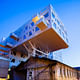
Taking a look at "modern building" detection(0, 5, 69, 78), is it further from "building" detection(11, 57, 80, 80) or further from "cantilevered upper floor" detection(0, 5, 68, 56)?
"building" detection(11, 57, 80, 80)

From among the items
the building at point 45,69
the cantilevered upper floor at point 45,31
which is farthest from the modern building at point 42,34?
the building at point 45,69

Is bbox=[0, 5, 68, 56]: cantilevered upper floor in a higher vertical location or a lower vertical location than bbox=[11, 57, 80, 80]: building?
higher

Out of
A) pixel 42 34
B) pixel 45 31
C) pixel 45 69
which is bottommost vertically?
pixel 45 69

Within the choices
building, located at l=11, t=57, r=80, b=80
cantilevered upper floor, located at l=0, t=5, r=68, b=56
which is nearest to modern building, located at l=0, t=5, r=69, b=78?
cantilevered upper floor, located at l=0, t=5, r=68, b=56

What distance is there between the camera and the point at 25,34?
20.7 meters

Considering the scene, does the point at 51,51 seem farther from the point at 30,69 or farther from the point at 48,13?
the point at 30,69

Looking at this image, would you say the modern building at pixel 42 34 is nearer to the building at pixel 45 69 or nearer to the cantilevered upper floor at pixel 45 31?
the cantilevered upper floor at pixel 45 31

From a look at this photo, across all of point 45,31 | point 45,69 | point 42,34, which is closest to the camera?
point 45,69

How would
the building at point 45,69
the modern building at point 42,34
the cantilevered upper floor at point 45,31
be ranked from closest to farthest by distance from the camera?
the building at point 45,69, the cantilevered upper floor at point 45,31, the modern building at point 42,34

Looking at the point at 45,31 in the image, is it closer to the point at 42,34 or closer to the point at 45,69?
the point at 42,34

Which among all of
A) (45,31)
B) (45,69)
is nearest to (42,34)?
(45,31)

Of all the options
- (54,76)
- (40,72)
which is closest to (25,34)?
(40,72)

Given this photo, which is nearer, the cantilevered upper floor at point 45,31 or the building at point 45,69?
the building at point 45,69

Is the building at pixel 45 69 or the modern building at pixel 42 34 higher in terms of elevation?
the modern building at pixel 42 34
